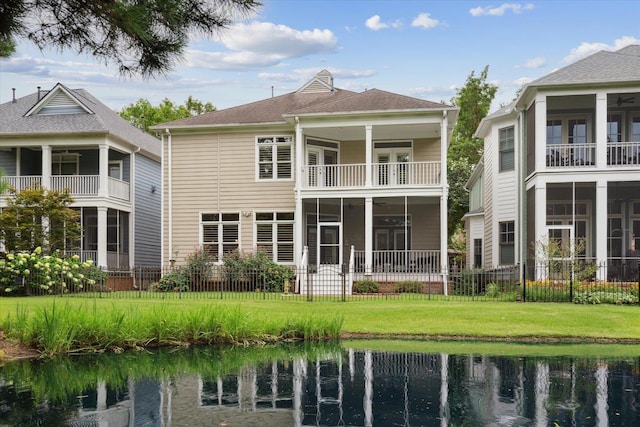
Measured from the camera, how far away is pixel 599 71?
23.9 meters

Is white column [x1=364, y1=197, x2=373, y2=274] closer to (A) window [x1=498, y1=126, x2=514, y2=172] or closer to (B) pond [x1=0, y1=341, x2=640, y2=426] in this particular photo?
(A) window [x1=498, y1=126, x2=514, y2=172]

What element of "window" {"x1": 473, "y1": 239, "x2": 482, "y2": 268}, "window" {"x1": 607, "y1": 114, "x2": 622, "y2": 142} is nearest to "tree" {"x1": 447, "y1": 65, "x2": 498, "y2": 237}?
"window" {"x1": 473, "y1": 239, "x2": 482, "y2": 268}

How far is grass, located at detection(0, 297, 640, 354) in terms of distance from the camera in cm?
1384

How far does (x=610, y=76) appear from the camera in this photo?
76.3 feet

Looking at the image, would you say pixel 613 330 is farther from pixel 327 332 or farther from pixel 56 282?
pixel 56 282

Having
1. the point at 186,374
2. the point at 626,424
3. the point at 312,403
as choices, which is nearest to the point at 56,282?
the point at 186,374

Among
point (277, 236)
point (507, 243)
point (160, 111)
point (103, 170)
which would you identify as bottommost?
point (507, 243)

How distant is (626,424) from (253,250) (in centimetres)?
2131

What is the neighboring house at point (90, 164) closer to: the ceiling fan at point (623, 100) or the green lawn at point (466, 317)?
the green lawn at point (466, 317)

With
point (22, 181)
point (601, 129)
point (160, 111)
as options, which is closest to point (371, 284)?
point (601, 129)

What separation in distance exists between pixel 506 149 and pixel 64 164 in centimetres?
2039

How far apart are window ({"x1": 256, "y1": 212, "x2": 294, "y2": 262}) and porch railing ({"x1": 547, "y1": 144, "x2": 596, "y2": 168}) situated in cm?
1059

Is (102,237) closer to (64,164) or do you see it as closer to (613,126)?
(64,164)

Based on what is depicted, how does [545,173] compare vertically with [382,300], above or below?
above
